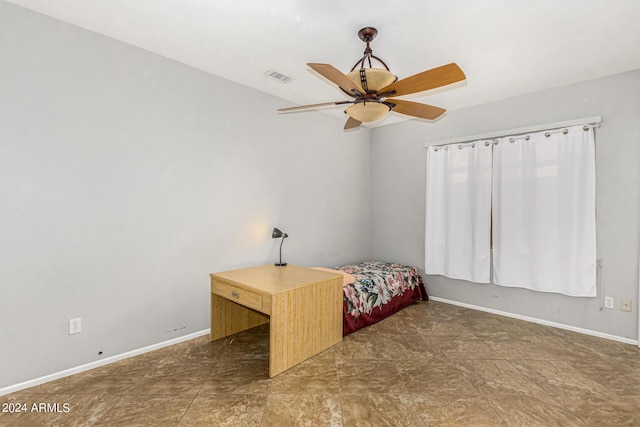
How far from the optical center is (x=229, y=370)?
2.29 meters

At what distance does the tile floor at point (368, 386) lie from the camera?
1.77 metres

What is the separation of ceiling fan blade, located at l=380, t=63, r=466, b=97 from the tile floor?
77.5 inches

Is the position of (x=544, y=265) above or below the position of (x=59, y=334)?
above

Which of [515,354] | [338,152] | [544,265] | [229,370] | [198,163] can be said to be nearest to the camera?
[229,370]

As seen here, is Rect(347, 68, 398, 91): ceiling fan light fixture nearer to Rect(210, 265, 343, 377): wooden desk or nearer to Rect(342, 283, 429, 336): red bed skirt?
Rect(210, 265, 343, 377): wooden desk

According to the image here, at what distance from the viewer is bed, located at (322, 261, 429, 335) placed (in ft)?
9.86

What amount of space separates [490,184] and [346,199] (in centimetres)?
182

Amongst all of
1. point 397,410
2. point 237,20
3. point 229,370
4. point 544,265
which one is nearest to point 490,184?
point 544,265

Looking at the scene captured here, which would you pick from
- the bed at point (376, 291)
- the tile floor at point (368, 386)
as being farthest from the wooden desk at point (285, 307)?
the bed at point (376, 291)

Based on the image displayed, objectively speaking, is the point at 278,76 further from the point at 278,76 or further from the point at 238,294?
the point at 238,294

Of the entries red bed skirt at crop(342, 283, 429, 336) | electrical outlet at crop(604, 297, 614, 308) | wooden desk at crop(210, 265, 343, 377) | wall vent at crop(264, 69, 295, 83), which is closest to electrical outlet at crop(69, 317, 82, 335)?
wooden desk at crop(210, 265, 343, 377)

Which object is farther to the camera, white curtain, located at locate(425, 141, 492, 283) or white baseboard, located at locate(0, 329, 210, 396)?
white curtain, located at locate(425, 141, 492, 283)

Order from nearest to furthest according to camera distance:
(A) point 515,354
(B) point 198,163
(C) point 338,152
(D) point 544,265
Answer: (A) point 515,354 < (B) point 198,163 < (D) point 544,265 < (C) point 338,152

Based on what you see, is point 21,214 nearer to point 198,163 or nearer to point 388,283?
point 198,163
